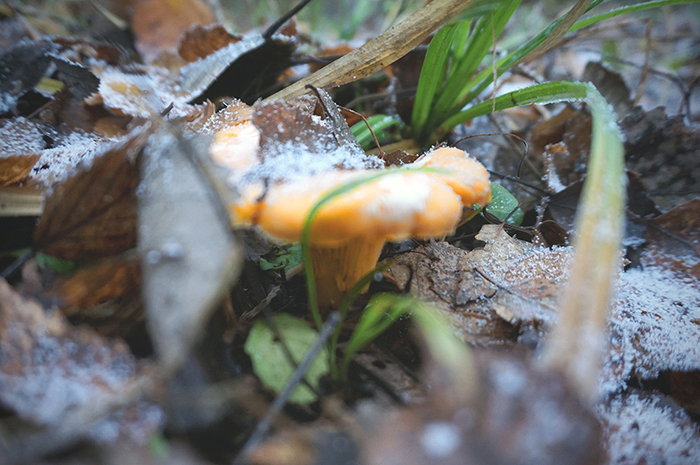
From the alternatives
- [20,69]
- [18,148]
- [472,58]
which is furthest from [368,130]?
[20,69]

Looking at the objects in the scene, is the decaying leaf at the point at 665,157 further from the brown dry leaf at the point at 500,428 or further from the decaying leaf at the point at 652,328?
the brown dry leaf at the point at 500,428

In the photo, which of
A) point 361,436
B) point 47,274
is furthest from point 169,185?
point 361,436

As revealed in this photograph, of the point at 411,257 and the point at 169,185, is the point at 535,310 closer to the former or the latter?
the point at 411,257

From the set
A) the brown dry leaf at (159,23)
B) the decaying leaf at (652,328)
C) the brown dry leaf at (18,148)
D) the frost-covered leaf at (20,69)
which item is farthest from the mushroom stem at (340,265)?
the brown dry leaf at (159,23)

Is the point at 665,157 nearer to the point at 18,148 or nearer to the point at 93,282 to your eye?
the point at 93,282

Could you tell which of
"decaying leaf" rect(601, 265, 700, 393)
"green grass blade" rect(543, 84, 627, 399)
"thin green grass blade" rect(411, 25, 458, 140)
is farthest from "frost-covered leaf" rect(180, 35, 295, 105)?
"decaying leaf" rect(601, 265, 700, 393)
